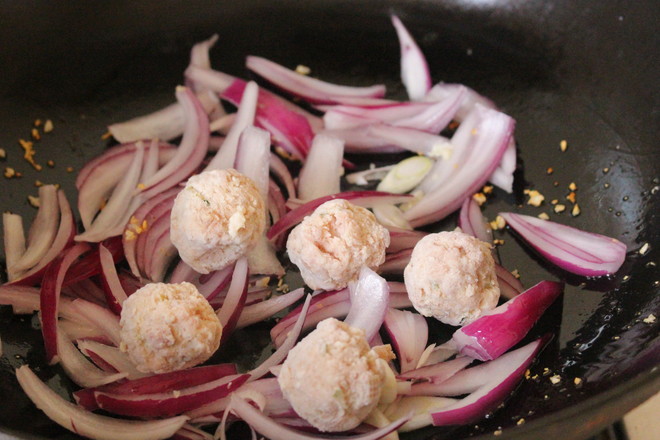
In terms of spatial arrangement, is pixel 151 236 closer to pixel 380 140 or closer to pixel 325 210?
pixel 325 210

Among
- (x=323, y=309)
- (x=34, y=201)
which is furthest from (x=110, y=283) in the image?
(x=323, y=309)

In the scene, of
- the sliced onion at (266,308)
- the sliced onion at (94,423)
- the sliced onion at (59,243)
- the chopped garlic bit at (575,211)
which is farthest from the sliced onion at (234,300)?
the chopped garlic bit at (575,211)

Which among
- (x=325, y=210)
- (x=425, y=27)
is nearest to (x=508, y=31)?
(x=425, y=27)

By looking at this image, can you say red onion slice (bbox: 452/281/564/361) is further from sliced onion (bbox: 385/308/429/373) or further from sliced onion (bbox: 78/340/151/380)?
sliced onion (bbox: 78/340/151/380)

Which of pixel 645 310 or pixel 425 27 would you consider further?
pixel 425 27

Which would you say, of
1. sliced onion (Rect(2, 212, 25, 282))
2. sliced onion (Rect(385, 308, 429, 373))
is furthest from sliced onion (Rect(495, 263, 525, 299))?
sliced onion (Rect(2, 212, 25, 282))

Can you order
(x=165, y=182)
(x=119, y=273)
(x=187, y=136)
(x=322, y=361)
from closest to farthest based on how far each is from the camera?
1. (x=322, y=361)
2. (x=119, y=273)
3. (x=165, y=182)
4. (x=187, y=136)

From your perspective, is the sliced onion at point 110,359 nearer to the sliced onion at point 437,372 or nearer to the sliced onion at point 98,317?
the sliced onion at point 98,317

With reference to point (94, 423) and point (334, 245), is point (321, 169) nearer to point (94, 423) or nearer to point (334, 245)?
point (334, 245)
